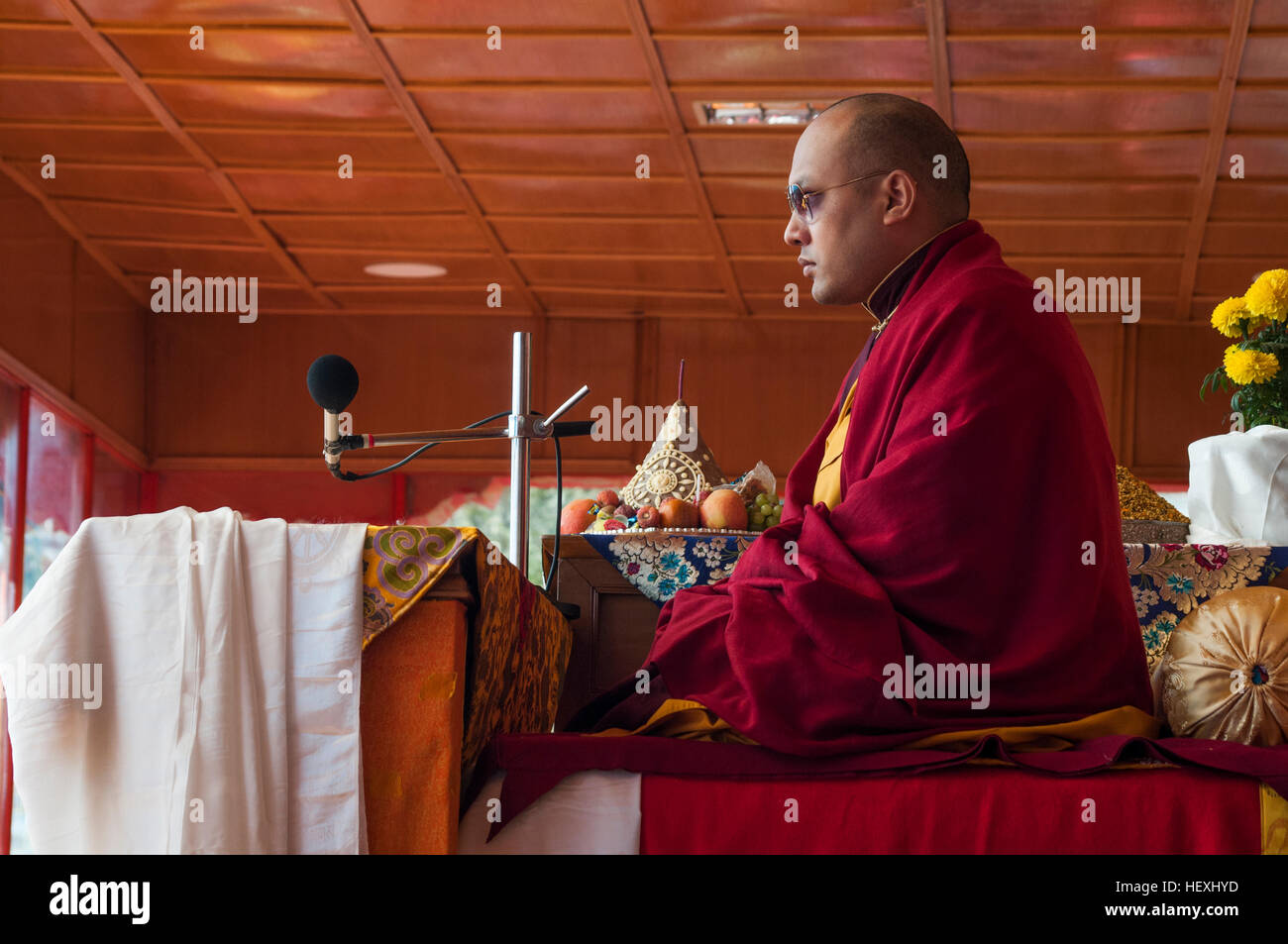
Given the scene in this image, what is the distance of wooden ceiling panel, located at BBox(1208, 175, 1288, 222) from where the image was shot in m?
7.66

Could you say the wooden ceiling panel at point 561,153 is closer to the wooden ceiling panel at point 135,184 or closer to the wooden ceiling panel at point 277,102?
the wooden ceiling panel at point 277,102

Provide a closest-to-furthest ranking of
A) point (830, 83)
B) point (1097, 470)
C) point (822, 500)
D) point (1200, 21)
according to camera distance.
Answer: point (1097, 470), point (822, 500), point (1200, 21), point (830, 83)

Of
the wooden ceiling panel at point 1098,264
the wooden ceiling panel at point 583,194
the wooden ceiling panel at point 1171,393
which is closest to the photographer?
the wooden ceiling panel at point 583,194

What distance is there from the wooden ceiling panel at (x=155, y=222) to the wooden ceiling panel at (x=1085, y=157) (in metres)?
4.42

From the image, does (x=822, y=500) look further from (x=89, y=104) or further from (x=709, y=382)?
(x=709, y=382)

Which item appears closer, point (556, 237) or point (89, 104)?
point (89, 104)

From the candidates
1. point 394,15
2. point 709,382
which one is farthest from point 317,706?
point 709,382

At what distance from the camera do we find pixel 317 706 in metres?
1.82

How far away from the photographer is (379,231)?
8.72 meters

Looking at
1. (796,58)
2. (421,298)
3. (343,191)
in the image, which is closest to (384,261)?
(421,298)

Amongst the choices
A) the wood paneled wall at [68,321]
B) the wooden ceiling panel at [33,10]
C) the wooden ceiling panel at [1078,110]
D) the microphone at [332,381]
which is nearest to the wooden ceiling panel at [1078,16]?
the wooden ceiling panel at [1078,110]

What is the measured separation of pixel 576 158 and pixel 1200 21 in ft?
10.6

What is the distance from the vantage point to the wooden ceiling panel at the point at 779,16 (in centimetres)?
645
